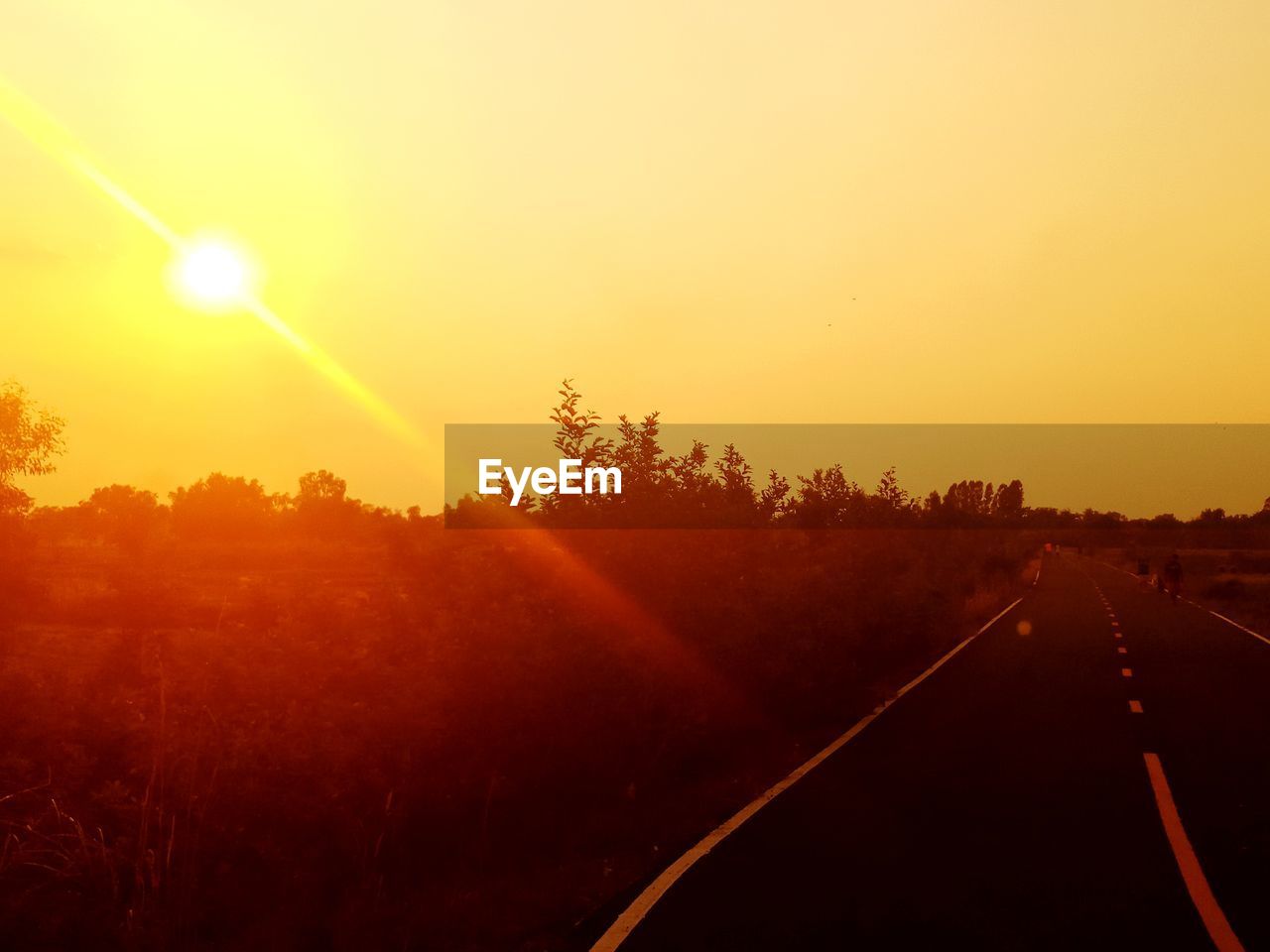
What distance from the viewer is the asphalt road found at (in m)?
6.76

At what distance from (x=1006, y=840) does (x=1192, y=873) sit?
1.40 meters

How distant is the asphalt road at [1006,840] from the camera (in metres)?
6.76

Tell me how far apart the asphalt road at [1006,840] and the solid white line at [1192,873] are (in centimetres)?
2

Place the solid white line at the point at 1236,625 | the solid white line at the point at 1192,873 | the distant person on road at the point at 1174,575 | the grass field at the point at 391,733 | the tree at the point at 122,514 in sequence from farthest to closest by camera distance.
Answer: the distant person on road at the point at 1174,575 → the solid white line at the point at 1236,625 → the tree at the point at 122,514 → the grass field at the point at 391,733 → the solid white line at the point at 1192,873

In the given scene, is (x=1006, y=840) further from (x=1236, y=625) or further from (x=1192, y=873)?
(x=1236, y=625)

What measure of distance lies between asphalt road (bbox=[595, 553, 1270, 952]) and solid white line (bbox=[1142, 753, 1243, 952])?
0.02 m

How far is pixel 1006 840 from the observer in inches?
355

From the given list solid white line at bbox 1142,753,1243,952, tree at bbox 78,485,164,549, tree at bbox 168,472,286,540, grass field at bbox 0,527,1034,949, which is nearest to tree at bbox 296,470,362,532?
tree at bbox 168,472,286,540

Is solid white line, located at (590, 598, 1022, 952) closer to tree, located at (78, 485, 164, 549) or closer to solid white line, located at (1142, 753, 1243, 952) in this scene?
solid white line, located at (1142, 753, 1243, 952)

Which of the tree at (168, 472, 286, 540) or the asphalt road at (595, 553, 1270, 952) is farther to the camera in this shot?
the tree at (168, 472, 286, 540)

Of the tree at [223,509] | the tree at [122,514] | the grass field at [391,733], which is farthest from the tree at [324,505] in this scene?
the grass field at [391,733]

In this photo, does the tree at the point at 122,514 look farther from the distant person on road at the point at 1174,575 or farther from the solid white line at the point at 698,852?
the distant person on road at the point at 1174,575

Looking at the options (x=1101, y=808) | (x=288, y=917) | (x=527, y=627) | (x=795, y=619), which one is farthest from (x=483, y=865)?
(x=795, y=619)

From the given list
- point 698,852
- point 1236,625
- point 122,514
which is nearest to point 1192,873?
point 698,852
